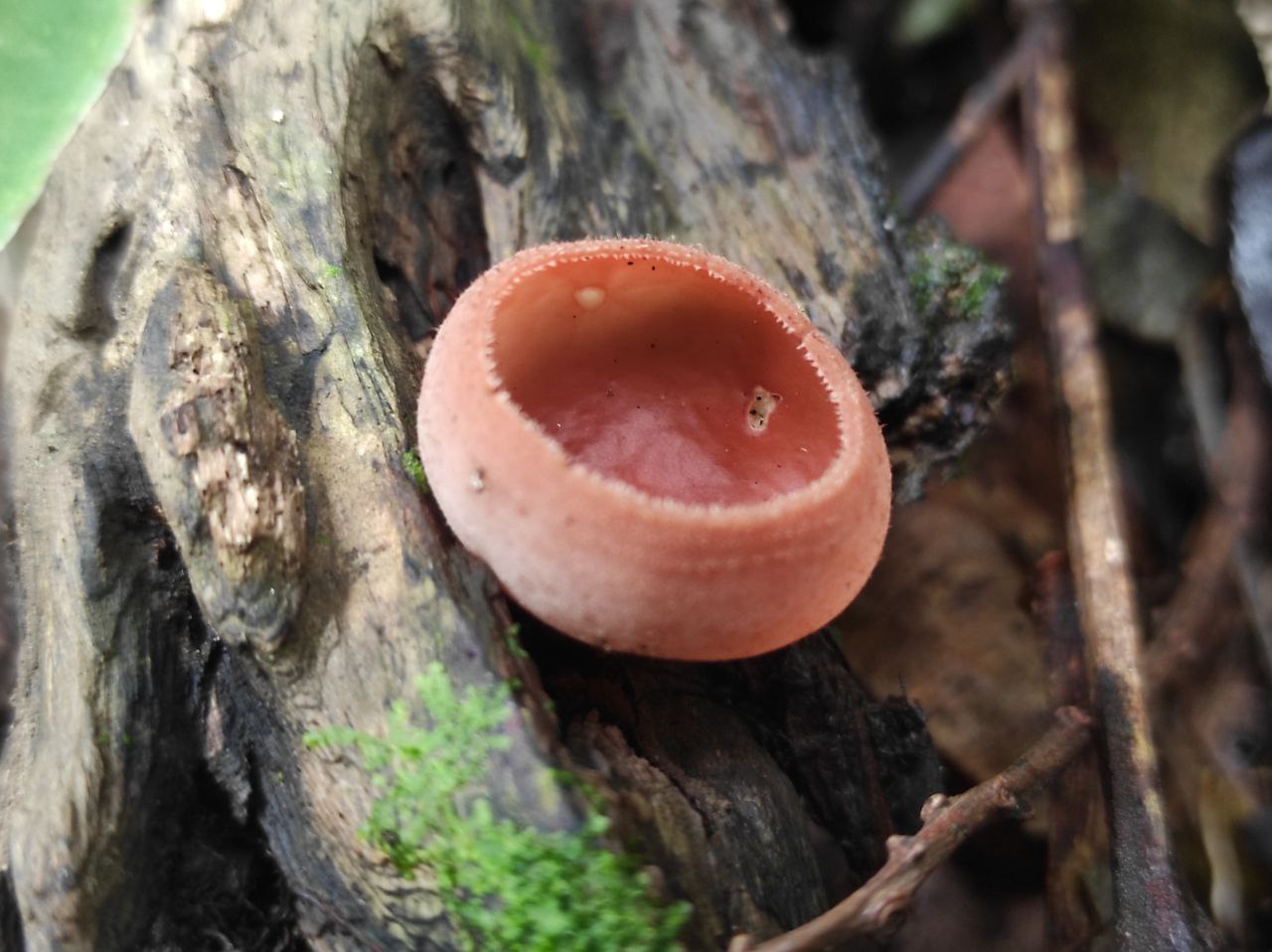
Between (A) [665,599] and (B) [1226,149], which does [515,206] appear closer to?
(A) [665,599]

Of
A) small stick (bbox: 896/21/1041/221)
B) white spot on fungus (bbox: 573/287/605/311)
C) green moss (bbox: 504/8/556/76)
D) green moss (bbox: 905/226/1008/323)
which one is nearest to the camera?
white spot on fungus (bbox: 573/287/605/311)

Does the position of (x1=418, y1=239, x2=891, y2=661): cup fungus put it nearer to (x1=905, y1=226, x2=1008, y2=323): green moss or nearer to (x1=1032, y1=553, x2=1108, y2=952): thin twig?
(x1=905, y1=226, x2=1008, y2=323): green moss

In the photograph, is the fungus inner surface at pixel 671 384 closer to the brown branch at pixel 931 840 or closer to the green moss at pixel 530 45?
the brown branch at pixel 931 840

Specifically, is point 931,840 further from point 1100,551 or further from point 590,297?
point 590,297

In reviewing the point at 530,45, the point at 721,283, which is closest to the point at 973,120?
the point at 530,45

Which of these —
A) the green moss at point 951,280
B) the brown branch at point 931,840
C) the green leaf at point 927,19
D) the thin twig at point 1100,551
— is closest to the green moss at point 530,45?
the green moss at point 951,280

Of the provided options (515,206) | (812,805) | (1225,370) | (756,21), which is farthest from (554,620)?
(1225,370)

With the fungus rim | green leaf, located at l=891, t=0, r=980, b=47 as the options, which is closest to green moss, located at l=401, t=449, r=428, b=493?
the fungus rim
